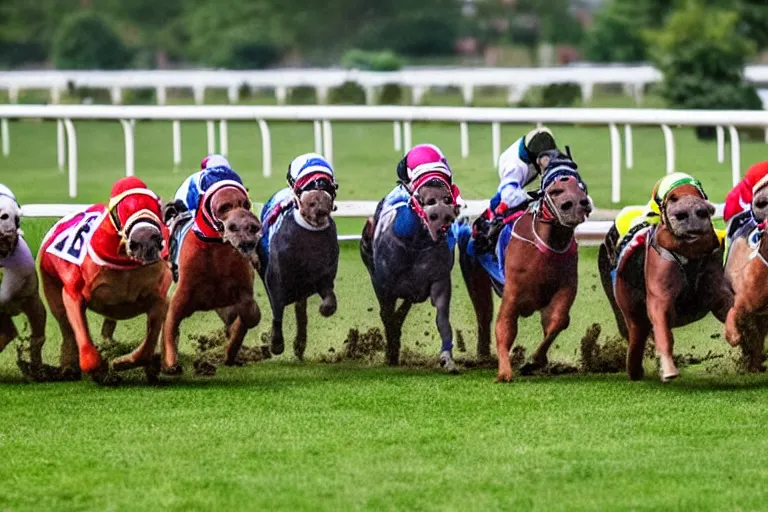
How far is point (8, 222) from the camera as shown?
7.38 m

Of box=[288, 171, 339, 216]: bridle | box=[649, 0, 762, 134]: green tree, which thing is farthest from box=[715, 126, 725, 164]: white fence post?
box=[649, 0, 762, 134]: green tree

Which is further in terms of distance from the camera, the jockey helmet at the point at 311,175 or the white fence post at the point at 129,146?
the white fence post at the point at 129,146

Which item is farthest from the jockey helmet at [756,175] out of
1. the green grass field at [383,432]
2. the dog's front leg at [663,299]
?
the green grass field at [383,432]

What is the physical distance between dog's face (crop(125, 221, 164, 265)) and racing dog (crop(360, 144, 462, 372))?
3.57ft

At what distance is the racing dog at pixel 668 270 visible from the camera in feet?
23.7

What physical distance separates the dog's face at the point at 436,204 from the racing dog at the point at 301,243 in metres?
0.35

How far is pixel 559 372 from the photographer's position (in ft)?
25.7

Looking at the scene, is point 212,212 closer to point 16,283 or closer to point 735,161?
point 16,283

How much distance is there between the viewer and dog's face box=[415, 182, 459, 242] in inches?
303

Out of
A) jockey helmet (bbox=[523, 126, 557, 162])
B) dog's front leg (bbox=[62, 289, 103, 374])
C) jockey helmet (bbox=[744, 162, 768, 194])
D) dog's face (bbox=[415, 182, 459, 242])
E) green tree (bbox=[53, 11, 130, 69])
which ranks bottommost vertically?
dog's front leg (bbox=[62, 289, 103, 374])

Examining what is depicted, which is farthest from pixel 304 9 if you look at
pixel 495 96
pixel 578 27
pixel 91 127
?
pixel 91 127

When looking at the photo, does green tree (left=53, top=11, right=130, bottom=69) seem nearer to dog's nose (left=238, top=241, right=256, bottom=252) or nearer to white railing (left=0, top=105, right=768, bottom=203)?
white railing (left=0, top=105, right=768, bottom=203)

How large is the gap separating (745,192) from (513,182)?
3.04 feet

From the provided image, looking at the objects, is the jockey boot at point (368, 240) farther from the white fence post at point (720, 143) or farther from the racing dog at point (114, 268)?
the white fence post at point (720, 143)
